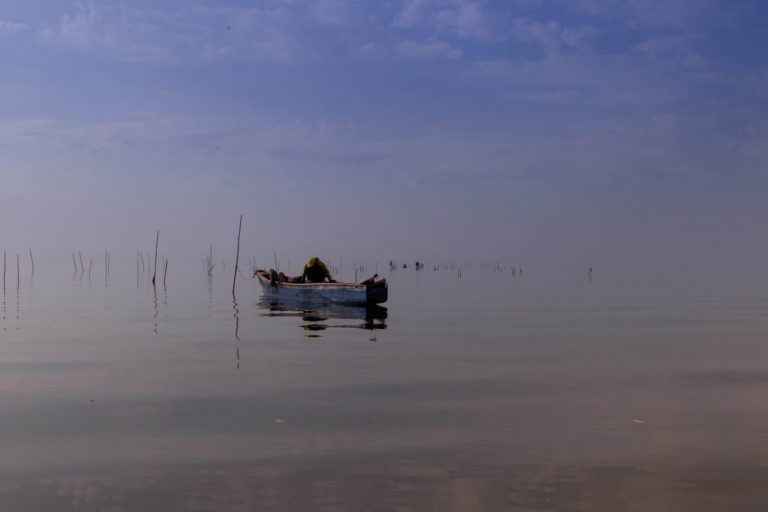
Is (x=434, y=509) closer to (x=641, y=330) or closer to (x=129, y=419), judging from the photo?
(x=129, y=419)

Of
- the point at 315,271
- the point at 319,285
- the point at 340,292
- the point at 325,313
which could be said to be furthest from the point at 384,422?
the point at 315,271

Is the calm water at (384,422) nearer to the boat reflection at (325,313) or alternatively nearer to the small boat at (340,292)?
the boat reflection at (325,313)

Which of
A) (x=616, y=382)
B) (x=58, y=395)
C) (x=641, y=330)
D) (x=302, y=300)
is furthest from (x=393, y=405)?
(x=302, y=300)

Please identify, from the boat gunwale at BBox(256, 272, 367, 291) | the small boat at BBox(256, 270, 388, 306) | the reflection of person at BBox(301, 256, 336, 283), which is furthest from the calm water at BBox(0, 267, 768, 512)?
the reflection of person at BBox(301, 256, 336, 283)

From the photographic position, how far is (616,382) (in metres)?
11.8

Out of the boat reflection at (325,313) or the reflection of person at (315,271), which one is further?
the reflection of person at (315,271)

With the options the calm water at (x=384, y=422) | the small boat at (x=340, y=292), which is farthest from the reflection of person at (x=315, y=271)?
the calm water at (x=384, y=422)

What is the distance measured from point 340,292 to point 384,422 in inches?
853

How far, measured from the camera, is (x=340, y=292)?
30391 millimetres

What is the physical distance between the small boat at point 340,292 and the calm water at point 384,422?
10.1 m

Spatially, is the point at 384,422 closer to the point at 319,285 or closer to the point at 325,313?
the point at 325,313

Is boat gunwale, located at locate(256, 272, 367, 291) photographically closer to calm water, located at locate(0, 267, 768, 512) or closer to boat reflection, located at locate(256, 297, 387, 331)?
boat reflection, located at locate(256, 297, 387, 331)

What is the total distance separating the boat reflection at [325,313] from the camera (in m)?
22.9

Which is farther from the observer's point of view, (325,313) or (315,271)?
(315,271)
